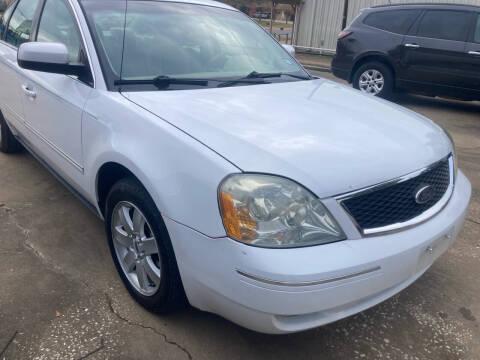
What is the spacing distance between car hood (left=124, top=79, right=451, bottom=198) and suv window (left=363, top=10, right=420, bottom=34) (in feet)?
18.2

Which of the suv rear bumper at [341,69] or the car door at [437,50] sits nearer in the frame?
the car door at [437,50]

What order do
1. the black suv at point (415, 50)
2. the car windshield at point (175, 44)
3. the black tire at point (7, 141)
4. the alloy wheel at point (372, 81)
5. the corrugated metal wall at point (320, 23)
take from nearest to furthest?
the car windshield at point (175, 44) < the black tire at point (7, 141) < the black suv at point (415, 50) < the alloy wheel at point (372, 81) < the corrugated metal wall at point (320, 23)

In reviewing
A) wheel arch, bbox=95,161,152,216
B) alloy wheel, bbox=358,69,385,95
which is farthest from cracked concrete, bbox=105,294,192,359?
alloy wheel, bbox=358,69,385,95

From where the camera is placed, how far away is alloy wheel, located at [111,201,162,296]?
7.06 ft

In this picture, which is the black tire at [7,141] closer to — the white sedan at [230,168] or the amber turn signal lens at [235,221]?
the white sedan at [230,168]

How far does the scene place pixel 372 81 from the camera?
7895mm

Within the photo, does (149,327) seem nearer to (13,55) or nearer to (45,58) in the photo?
(45,58)

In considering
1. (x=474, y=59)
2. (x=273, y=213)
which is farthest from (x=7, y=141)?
(x=474, y=59)

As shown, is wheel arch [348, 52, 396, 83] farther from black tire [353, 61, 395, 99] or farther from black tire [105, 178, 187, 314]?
black tire [105, 178, 187, 314]

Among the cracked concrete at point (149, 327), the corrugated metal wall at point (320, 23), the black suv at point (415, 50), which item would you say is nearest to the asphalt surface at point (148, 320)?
the cracked concrete at point (149, 327)

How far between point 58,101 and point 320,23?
14.6 metres

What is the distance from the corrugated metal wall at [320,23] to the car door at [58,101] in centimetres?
1362

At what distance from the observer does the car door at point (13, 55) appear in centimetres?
343

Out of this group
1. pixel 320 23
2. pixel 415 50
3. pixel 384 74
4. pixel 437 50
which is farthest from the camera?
pixel 320 23
